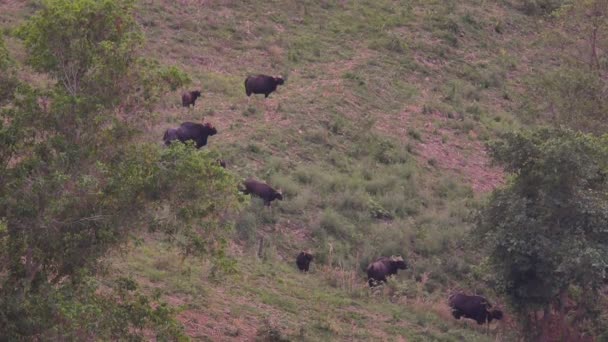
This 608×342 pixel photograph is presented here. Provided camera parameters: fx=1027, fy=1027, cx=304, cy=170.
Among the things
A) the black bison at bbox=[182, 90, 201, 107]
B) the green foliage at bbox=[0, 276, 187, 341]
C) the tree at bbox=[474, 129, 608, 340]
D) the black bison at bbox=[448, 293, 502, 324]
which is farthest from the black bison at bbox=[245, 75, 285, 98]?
Result: the green foliage at bbox=[0, 276, 187, 341]

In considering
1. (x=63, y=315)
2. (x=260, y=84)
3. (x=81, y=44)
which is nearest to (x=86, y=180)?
(x=63, y=315)

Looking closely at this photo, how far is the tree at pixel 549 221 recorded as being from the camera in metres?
19.3

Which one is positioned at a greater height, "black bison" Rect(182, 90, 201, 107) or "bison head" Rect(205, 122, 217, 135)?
"bison head" Rect(205, 122, 217, 135)

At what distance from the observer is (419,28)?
39188 millimetres

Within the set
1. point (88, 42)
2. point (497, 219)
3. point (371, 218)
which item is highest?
point (88, 42)

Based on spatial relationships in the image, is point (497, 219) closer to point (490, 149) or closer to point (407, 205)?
point (490, 149)

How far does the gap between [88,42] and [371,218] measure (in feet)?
43.7

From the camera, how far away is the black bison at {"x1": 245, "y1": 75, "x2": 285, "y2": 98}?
95.8ft

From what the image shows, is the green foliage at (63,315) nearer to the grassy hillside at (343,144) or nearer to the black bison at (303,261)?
the grassy hillside at (343,144)

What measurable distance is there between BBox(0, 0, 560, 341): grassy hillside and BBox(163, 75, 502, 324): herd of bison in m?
0.31

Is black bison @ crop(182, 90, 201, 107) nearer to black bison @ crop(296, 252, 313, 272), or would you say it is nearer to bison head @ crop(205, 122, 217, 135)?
bison head @ crop(205, 122, 217, 135)

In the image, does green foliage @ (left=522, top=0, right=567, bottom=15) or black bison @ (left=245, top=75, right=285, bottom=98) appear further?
green foliage @ (left=522, top=0, right=567, bottom=15)

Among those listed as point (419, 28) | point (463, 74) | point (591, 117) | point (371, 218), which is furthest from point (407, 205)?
point (419, 28)

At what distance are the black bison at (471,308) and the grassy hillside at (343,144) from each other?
0.98ft
